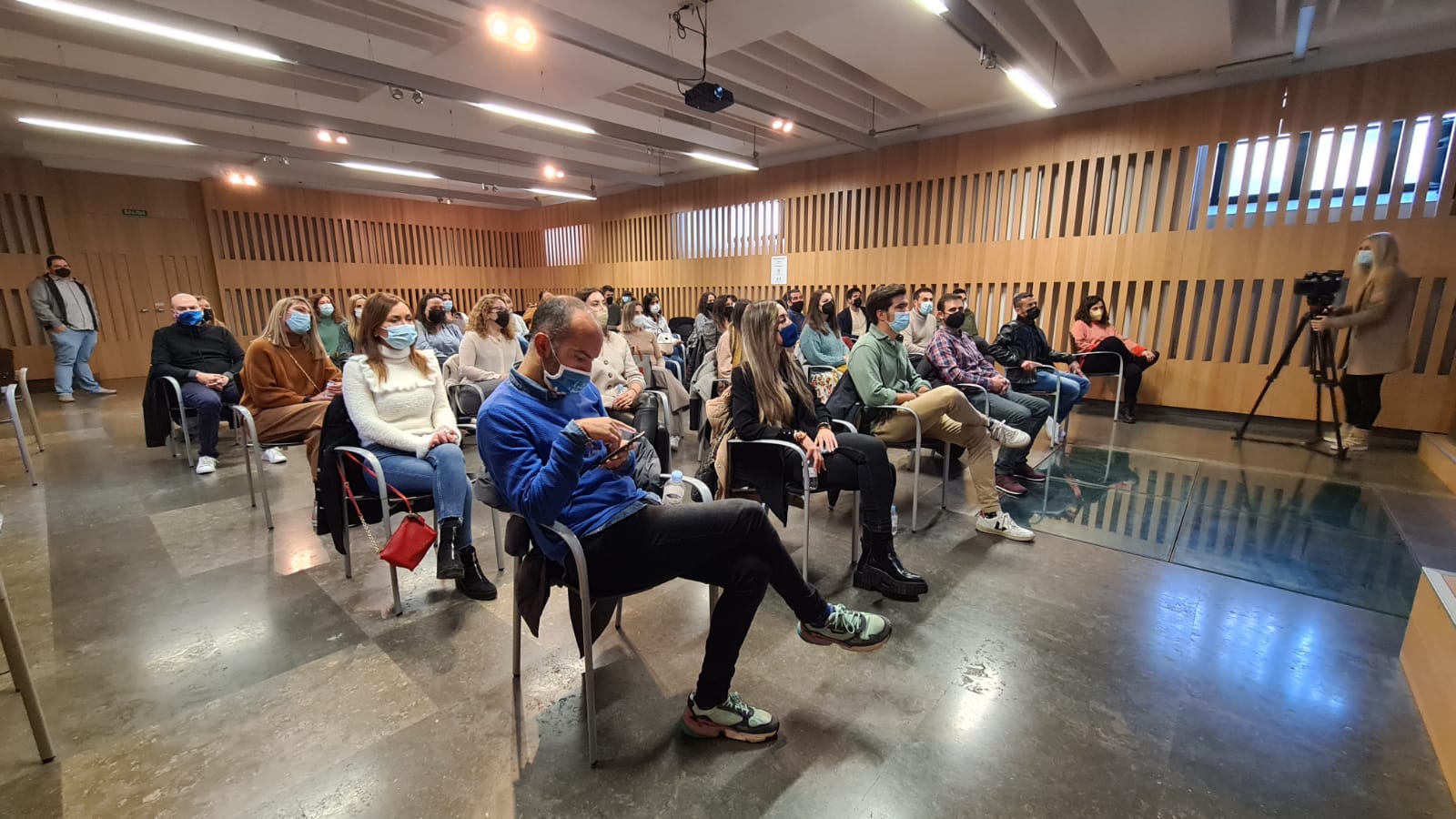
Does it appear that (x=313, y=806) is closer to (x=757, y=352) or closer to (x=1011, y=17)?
(x=757, y=352)

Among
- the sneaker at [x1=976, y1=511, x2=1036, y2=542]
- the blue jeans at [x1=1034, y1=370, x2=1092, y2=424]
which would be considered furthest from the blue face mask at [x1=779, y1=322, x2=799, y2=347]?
the blue jeans at [x1=1034, y1=370, x2=1092, y2=424]

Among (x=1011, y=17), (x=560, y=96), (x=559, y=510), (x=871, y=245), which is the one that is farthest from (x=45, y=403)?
(x=1011, y=17)

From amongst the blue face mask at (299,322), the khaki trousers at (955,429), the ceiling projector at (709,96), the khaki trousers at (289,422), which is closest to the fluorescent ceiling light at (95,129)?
the blue face mask at (299,322)

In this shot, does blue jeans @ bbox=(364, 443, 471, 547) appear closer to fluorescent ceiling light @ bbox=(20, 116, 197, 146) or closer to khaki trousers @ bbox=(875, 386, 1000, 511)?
khaki trousers @ bbox=(875, 386, 1000, 511)

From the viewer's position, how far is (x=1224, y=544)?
301 cm

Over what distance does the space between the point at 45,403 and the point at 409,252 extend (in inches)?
254

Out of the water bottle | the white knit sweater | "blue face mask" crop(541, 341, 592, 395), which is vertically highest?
"blue face mask" crop(541, 341, 592, 395)

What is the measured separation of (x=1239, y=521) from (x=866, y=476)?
2.45m

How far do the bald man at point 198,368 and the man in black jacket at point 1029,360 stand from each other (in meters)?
5.76

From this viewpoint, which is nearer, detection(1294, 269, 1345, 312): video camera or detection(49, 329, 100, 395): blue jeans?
detection(1294, 269, 1345, 312): video camera

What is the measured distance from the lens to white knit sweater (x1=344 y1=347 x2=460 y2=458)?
2492 millimetres

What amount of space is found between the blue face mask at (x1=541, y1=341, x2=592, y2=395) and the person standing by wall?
9.26 m

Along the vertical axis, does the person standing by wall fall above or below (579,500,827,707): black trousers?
above

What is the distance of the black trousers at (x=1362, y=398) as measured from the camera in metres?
4.74
